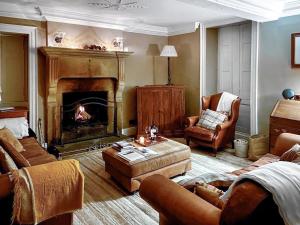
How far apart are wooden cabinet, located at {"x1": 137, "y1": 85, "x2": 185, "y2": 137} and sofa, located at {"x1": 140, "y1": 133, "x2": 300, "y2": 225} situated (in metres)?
3.68

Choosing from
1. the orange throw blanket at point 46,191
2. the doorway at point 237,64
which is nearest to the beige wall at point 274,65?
the doorway at point 237,64

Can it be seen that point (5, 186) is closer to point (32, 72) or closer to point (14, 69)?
point (32, 72)

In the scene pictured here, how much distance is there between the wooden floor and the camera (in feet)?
8.34

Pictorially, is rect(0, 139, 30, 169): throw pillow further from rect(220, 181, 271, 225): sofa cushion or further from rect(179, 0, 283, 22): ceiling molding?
rect(179, 0, 283, 22): ceiling molding

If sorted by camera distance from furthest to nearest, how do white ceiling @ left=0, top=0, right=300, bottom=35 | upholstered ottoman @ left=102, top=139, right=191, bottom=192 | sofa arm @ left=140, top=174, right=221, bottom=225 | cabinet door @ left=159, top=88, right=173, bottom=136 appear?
cabinet door @ left=159, top=88, right=173, bottom=136, white ceiling @ left=0, top=0, right=300, bottom=35, upholstered ottoman @ left=102, top=139, right=191, bottom=192, sofa arm @ left=140, top=174, right=221, bottom=225

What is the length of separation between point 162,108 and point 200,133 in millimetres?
1329

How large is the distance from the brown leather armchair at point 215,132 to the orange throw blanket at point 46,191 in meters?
2.81

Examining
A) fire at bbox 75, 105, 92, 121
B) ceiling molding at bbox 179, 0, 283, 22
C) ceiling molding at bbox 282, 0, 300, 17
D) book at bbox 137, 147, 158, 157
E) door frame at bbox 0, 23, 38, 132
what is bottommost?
book at bbox 137, 147, 158, 157

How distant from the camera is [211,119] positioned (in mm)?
4621

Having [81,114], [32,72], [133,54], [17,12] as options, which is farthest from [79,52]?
[133,54]

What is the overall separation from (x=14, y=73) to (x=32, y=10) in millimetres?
1125

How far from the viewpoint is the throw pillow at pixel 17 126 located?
11.9 ft

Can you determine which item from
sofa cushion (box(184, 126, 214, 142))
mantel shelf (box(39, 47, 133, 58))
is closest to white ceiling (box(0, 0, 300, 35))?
mantel shelf (box(39, 47, 133, 58))

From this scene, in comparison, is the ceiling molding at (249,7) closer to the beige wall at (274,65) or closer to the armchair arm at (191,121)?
the beige wall at (274,65)
